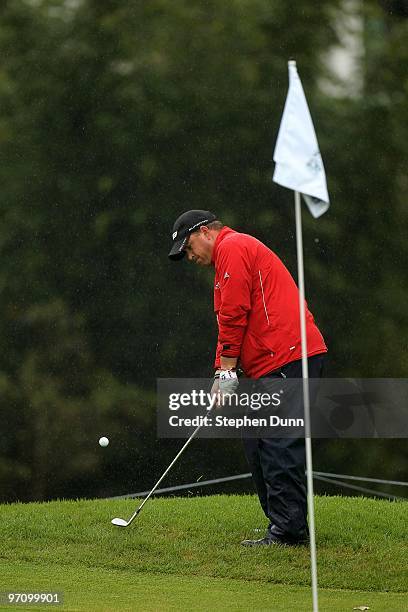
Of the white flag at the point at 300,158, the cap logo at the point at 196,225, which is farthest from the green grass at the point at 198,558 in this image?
the white flag at the point at 300,158

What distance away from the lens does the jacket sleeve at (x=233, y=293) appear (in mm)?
4777

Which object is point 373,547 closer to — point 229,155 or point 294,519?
point 294,519

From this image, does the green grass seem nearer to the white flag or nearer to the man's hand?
the man's hand

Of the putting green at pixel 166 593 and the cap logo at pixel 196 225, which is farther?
the cap logo at pixel 196 225

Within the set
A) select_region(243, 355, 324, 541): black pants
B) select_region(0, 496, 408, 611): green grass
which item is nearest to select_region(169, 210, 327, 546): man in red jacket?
select_region(243, 355, 324, 541): black pants

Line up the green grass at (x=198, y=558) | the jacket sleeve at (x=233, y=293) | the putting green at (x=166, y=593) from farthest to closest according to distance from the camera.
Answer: the jacket sleeve at (x=233, y=293), the green grass at (x=198, y=558), the putting green at (x=166, y=593)

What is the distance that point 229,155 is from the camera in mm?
6695

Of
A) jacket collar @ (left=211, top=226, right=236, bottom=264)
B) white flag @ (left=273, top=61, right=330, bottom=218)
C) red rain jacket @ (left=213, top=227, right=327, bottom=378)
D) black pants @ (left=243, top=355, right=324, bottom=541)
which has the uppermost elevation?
white flag @ (left=273, top=61, right=330, bottom=218)

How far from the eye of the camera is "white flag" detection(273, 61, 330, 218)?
12.3ft

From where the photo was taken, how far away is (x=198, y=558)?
4836 millimetres

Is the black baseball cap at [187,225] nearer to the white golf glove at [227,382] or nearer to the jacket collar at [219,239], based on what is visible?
the jacket collar at [219,239]

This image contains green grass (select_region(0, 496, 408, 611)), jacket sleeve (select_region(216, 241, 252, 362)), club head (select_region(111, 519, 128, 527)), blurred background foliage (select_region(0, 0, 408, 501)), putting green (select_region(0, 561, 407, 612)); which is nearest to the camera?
putting green (select_region(0, 561, 407, 612))

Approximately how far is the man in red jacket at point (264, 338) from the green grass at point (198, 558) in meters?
0.21

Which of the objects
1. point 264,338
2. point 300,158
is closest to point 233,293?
point 264,338
